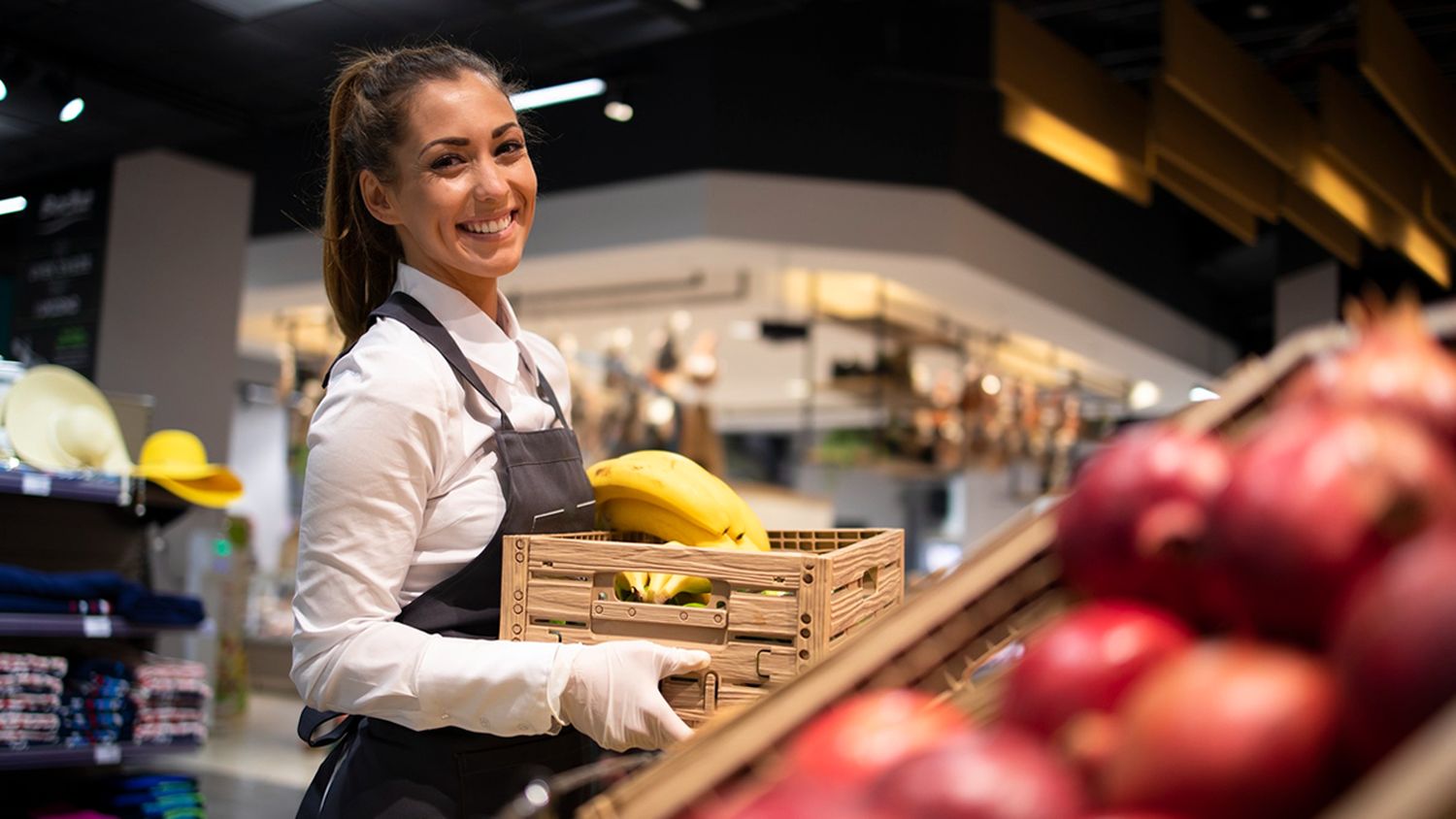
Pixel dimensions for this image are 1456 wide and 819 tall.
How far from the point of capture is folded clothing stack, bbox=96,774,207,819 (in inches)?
175

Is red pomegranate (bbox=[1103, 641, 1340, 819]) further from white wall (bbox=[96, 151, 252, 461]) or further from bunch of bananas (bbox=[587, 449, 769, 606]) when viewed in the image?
white wall (bbox=[96, 151, 252, 461])

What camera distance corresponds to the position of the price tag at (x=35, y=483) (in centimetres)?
407

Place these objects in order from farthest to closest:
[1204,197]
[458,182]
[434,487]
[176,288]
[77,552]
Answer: [176,288], [1204,197], [77,552], [458,182], [434,487]

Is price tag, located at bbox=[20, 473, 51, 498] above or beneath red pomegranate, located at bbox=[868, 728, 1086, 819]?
above

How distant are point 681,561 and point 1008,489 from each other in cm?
1535

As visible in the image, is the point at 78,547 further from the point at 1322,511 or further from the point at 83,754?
the point at 1322,511

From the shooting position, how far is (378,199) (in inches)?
73.0

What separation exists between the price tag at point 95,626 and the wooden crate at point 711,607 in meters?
3.16

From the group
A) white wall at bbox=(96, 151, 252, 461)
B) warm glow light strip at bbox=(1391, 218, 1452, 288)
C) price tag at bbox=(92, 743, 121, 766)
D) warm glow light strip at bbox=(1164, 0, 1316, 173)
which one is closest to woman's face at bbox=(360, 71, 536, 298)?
price tag at bbox=(92, 743, 121, 766)

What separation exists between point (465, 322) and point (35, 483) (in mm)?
2957

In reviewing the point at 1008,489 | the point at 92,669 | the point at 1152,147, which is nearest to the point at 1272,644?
the point at 92,669

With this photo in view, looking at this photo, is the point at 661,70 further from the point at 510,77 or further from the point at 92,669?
the point at 92,669

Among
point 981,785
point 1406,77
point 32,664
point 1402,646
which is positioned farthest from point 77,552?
point 1406,77

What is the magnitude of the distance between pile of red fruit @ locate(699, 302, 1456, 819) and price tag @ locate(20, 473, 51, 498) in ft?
13.4
